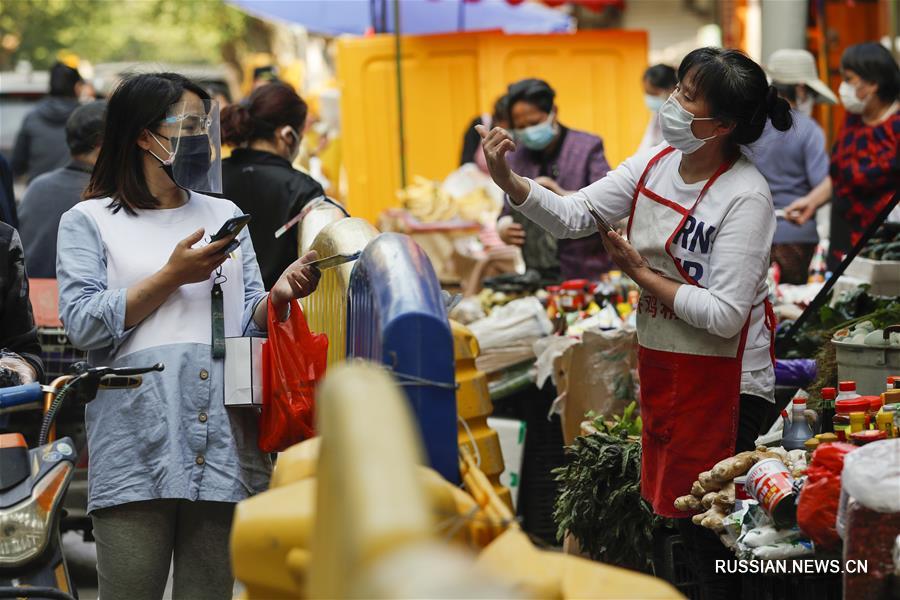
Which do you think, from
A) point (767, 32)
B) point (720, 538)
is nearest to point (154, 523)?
point (720, 538)

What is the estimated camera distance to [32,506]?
131 inches

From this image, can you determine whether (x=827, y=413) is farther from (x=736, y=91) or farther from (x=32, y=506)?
(x=32, y=506)

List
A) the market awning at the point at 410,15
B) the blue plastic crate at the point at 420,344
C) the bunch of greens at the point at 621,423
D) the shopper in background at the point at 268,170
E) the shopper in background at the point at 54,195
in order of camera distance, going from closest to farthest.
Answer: the blue plastic crate at the point at 420,344 → the bunch of greens at the point at 621,423 → the shopper in background at the point at 268,170 → the shopper in background at the point at 54,195 → the market awning at the point at 410,15

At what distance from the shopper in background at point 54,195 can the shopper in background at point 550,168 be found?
2251mm

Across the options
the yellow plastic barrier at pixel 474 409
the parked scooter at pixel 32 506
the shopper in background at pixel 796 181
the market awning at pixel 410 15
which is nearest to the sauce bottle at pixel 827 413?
the yellow plastic barrier at pixel 474 409

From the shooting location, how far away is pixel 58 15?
160ft

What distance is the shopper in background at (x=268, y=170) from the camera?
238 inches

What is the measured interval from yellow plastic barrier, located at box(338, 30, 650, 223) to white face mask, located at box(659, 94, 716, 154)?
9.99 metres

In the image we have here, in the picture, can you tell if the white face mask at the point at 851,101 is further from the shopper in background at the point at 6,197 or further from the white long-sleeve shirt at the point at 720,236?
the shopper in background at the point at 6,197

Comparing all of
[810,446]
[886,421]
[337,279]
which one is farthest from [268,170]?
[886,421]

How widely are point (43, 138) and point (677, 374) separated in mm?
8038

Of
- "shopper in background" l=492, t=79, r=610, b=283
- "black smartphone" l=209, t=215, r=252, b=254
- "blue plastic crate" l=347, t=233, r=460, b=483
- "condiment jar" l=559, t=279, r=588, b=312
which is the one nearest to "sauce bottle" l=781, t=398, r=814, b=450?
"blue plastic crate" l=347, t=233, r=460, b=483

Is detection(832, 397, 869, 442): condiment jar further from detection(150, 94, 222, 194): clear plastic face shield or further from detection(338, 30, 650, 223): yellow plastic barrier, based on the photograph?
detection(338, 30, 650, 223): yellow plastic barrier

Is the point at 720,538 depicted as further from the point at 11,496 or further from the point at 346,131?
the point at 346,131
